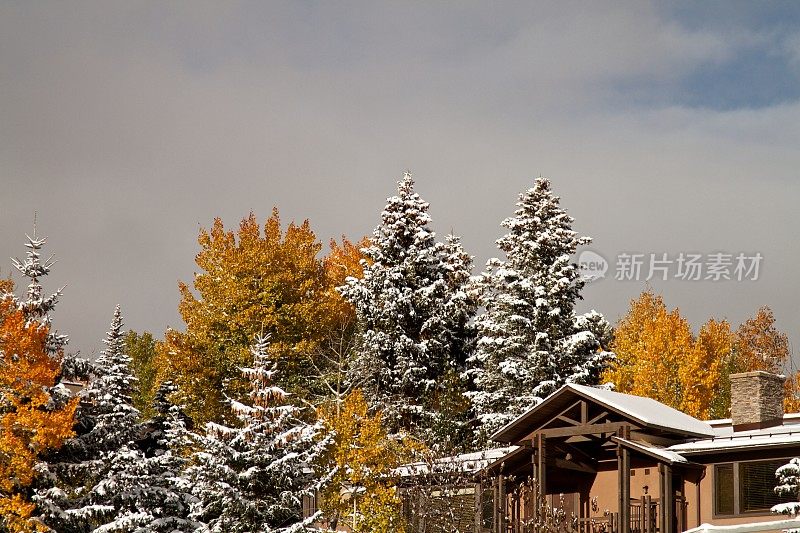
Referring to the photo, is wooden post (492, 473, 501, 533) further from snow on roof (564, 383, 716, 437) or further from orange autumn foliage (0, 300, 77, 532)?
orange autumn foliage (0, 300, 77, 532)

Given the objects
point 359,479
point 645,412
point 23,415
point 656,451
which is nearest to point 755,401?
point 645,412

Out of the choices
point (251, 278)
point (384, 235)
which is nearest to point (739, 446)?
point (384, 235)

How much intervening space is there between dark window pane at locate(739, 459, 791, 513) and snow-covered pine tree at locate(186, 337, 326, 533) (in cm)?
1174

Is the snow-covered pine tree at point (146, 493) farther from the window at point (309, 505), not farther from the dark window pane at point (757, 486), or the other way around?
the dark window pane at point (757, 486)

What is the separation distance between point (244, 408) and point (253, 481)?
6.90 ft

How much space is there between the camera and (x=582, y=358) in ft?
145

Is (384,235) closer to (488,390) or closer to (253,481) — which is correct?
(488,390)

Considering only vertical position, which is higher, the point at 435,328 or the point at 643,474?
the point at 435,328

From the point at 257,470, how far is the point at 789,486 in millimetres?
14197

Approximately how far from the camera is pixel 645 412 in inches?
1196

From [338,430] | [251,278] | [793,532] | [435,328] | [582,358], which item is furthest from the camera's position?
[251,278]

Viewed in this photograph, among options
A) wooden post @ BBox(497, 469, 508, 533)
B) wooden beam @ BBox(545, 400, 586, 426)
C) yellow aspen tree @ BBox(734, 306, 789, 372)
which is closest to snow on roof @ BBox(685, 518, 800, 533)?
wooden beam @ BBox(545, 400, 586, 426)

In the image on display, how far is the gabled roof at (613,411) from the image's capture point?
2984 centimetres

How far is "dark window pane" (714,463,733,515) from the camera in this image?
1172 inches
